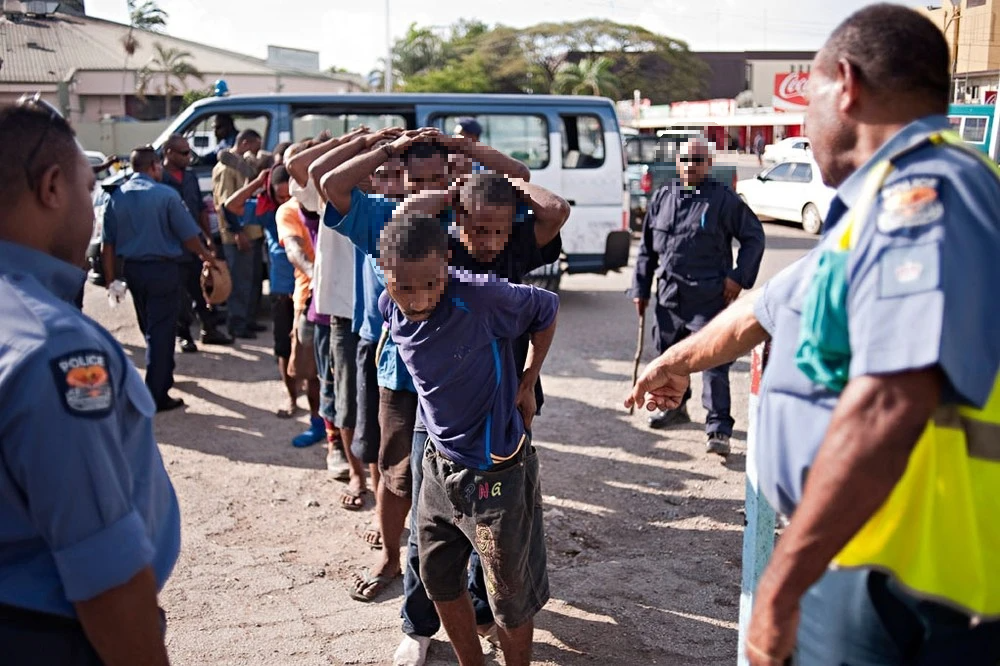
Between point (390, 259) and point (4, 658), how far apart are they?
161cm

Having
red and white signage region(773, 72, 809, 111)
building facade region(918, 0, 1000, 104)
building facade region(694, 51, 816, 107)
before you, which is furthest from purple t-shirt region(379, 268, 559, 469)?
building facade region(694, 51, 816, 107)

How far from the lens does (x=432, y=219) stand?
301cm

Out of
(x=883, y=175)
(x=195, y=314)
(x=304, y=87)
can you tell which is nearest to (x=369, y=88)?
(x=304, y=87)

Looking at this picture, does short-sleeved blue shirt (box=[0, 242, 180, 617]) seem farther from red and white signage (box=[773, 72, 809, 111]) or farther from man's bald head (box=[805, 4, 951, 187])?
red and white signage (box=[773, 72, 809, 111])

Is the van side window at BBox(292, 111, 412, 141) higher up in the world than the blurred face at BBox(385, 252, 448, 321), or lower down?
higher up

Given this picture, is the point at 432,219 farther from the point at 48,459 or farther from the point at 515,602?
the point at 48,459

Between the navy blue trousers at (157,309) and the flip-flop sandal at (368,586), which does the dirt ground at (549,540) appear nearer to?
the flip-flop sandal at (368,586)

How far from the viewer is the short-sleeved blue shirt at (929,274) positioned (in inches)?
61.2

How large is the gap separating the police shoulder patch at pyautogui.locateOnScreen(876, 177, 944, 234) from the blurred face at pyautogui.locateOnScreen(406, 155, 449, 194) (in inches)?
93.7

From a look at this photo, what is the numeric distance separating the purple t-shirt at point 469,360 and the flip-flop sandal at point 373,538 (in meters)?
1.86

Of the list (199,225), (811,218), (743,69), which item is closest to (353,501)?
(199,225)

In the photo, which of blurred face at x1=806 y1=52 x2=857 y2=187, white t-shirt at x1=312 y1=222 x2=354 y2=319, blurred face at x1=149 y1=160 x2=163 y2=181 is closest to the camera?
blurred face at x1=806 y1=52 x2=857 y2=187

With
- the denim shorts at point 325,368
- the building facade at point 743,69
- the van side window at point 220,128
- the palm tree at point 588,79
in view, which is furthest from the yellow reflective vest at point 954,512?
the building facade at point 743,69

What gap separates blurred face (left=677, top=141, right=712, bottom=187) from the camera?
617 centimetres
